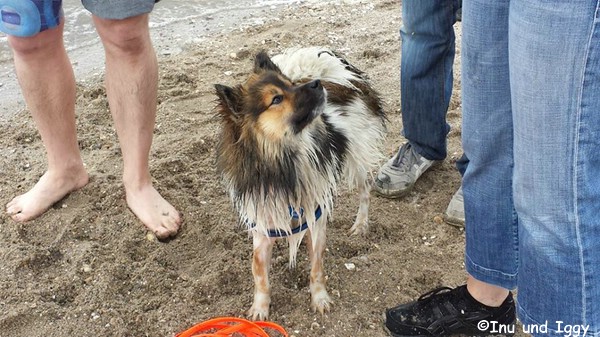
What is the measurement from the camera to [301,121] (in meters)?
2.20

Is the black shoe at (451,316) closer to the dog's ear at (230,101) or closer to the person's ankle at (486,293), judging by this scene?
the person's ankle at (486,293)

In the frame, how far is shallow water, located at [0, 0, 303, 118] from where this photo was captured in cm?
484

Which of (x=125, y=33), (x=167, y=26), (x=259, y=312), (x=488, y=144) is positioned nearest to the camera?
(x=488, y=144)

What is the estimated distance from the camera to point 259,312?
2.40 m

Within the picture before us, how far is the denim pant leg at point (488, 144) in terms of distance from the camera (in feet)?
5.51

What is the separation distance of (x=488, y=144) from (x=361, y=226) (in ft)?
3.77

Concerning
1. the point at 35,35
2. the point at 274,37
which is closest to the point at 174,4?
the point at 274,37

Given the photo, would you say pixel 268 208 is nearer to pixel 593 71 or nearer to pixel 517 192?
pixel 517 192

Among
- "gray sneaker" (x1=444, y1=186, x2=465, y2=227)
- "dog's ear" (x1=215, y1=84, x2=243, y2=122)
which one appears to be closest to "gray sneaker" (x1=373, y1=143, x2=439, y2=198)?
"gray sneaker" (x1=444, y1=186, x2=465, y2=227)

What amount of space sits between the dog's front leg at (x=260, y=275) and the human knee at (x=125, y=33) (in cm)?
100

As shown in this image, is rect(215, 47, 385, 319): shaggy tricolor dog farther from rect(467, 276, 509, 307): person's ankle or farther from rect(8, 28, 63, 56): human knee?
rect(8, 28, 63, 56): human knee

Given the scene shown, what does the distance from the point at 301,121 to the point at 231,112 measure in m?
0.25

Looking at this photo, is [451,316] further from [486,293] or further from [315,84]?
[315,84]

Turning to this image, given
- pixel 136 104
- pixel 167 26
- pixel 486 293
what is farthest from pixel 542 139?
pixel 167 26
